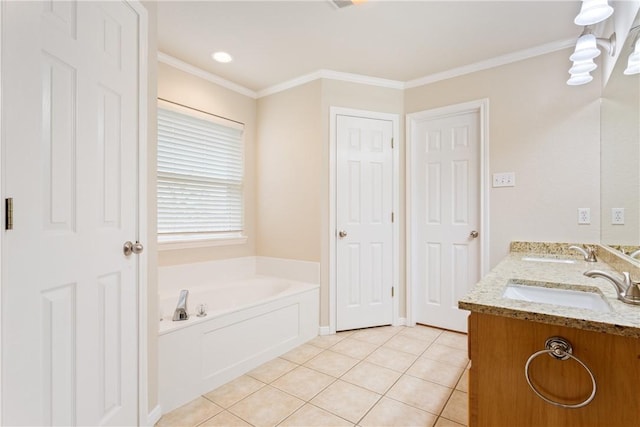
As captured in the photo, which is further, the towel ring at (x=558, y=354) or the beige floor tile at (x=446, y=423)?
the beige floor tile at (x=446, y=423)

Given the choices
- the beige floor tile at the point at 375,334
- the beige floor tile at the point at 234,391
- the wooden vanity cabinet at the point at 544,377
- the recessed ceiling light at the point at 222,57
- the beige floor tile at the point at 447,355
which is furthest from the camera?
the beige floor tile at the point at 375,334

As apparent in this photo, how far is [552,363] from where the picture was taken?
90 centimetres

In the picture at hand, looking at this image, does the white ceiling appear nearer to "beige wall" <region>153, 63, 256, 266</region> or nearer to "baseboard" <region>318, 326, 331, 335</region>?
"beige wall" <region>153, 63, 256, 266</region>

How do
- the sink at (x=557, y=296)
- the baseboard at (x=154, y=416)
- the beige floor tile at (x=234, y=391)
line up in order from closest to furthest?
the sink at (x=557, y=296) → the baseboard at (x=154, y=416) → the beige floor tile at (x=234, y=391)

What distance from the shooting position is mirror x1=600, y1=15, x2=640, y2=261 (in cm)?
150

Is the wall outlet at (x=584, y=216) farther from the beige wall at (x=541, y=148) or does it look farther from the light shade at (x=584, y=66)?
the light shade at (x=584, y=66)

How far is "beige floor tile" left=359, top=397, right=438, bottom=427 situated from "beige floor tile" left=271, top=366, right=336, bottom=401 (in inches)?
15.0

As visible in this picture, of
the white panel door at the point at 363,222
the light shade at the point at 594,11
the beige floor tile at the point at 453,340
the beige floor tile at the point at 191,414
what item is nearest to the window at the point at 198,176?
the white panel door at the point at 363,222

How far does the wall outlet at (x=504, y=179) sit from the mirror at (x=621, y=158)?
54 cm

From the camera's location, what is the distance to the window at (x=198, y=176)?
2.64 m

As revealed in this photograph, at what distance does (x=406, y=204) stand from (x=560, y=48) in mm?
1683

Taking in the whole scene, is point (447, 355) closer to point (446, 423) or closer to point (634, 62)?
point (446, 423)

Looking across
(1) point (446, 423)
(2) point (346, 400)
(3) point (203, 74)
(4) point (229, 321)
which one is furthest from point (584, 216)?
(3) point (203, 74)

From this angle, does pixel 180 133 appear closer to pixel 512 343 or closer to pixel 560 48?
pixel 512 343
